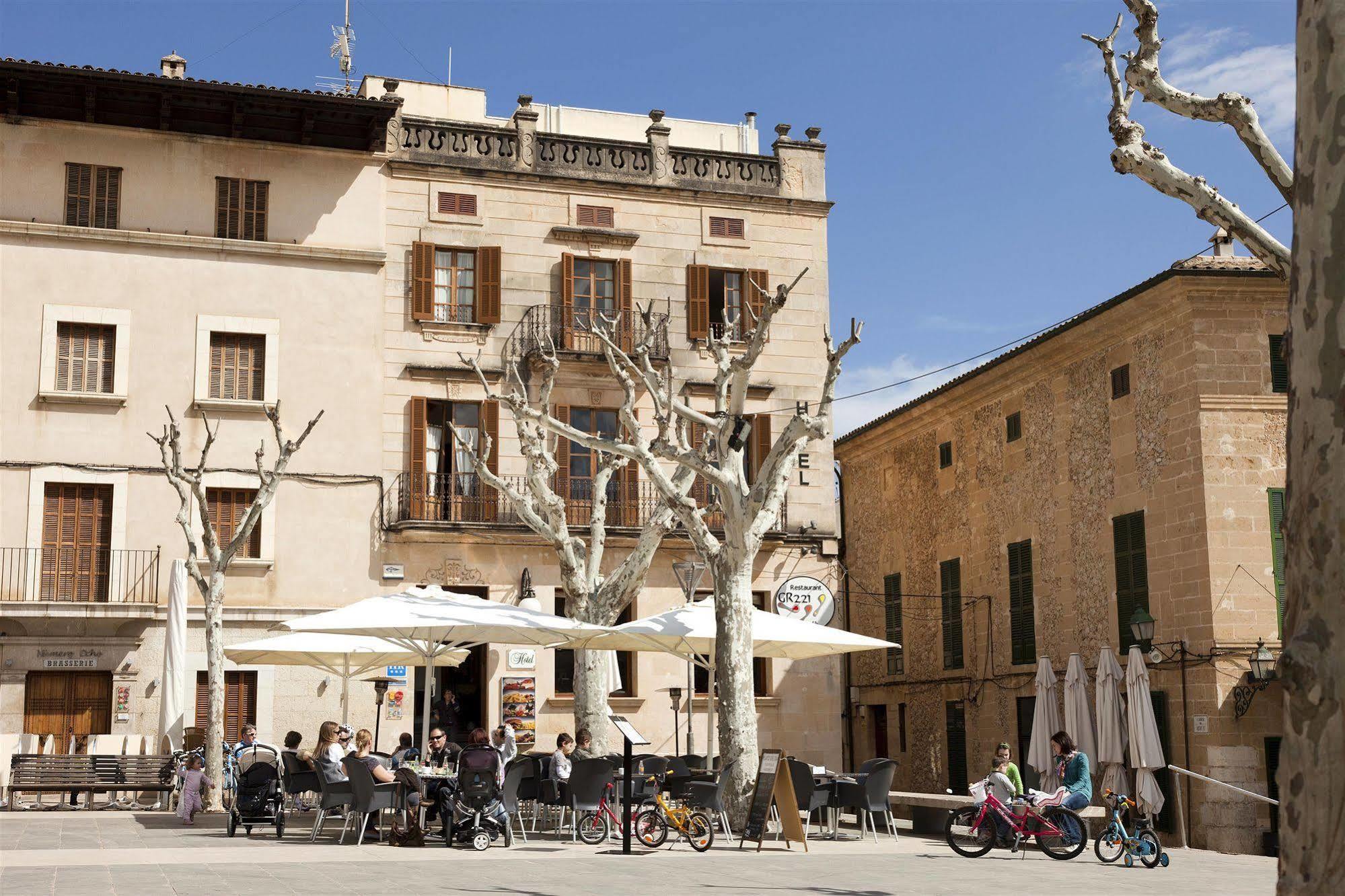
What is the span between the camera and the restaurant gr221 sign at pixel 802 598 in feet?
79.8

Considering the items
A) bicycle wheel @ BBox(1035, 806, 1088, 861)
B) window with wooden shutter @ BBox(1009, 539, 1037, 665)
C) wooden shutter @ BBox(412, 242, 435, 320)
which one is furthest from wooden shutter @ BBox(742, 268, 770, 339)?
bicycle wheel @ BBox(1035, 806, 1088, 861)

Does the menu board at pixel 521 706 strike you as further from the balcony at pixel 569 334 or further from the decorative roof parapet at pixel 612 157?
the decorative roof parapet at pixel 612 157

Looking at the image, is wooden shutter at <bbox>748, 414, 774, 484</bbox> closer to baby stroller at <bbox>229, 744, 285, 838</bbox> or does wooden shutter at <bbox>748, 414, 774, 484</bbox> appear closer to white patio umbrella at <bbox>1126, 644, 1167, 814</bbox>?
white patio umbrella at <bbox>1126, 644, 1167, 814</bbox>

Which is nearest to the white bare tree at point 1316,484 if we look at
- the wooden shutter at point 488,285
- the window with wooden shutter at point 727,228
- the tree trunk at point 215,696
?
the tree trunk at point 215,696

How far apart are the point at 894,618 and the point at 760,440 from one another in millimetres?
7640

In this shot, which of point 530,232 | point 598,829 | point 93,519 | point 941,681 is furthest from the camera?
point 941,681

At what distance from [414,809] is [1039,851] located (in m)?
6.75

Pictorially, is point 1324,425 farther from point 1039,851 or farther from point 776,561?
point 776,561

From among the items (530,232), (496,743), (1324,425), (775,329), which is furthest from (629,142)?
(1324,425)

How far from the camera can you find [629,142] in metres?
28.4

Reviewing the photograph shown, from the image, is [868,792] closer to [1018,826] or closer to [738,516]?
[1018,826]

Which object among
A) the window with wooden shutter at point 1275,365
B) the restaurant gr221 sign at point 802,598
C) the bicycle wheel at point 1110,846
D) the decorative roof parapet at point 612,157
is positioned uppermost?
the decorative roof parapet at point 612,157

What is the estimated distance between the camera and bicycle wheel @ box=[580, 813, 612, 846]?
1534cm

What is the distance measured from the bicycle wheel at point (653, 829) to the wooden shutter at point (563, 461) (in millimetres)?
12668
